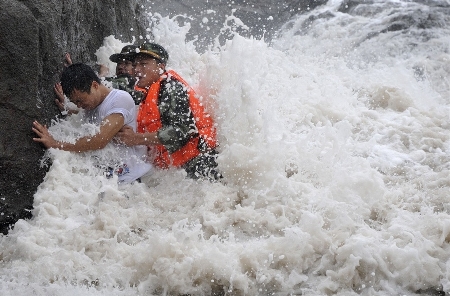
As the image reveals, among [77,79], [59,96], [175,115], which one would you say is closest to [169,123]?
[175,115]

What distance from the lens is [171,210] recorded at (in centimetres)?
429

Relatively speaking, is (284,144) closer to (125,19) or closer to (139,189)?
(139,189)

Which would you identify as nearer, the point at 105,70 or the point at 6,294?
the point at 6,294

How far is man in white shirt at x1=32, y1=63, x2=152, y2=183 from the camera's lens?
4.00m

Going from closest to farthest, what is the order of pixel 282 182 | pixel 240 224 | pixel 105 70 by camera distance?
pixel 240 224 → pixel 282 182 → pixel 105 70

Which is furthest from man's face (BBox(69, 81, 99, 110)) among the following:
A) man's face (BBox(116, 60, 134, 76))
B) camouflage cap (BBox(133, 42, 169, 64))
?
man's face (BBox(116, 60, 134, 76))

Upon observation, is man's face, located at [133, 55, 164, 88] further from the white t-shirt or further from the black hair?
the black hair

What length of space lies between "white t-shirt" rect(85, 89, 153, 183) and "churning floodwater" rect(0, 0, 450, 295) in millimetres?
99

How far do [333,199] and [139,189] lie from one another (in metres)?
1.55

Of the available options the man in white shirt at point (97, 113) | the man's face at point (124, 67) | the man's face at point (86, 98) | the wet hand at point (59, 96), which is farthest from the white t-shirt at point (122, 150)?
the man's face at point (124, 67)

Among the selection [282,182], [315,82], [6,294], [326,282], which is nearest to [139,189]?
[282,182]

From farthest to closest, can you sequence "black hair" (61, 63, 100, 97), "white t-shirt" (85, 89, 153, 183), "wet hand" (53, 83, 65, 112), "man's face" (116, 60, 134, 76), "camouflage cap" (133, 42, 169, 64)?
1. "man's face" (116, 60, 134, 76)
2. "camouflage cap" (133, 42, 169, 64)
3. "wet hand" (53, 83, 65, 112)
4. "white t-shirt" (85, 89, 153, 183)
5. "black hair" (61, 63, 100, 97)

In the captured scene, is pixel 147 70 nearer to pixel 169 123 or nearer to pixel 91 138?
pixel 169 123

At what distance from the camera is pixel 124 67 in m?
4.94
